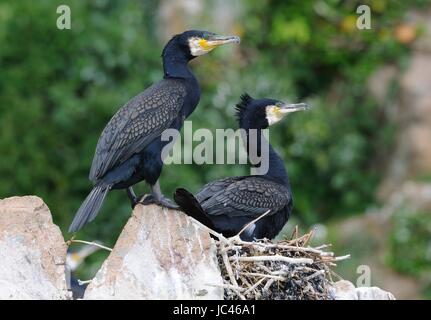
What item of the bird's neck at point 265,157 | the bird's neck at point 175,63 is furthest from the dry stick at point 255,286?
the bird's neck at point 265,157

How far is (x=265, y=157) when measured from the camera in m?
9.32

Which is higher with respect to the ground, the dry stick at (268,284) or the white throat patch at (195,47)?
the white throat patch at (195,47)

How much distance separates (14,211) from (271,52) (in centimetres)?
1032

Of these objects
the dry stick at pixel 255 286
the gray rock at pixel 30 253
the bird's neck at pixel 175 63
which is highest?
the bird's neck at pixel 175 63

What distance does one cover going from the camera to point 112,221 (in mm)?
14672

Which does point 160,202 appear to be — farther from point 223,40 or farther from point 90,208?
point 223,40

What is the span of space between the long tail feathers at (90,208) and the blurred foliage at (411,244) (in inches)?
303

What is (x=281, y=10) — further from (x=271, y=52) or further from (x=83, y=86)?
(x=83, y=86)

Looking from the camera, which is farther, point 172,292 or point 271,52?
point 271,52

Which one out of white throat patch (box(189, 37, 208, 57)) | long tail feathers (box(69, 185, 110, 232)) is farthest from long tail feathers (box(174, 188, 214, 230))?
white throat patch (box(189, 37, 208, 57))

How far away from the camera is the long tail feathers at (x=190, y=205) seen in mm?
7487

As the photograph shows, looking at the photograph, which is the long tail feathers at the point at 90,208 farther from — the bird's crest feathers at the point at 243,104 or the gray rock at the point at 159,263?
the bird's crest feathers at the point at 243,104

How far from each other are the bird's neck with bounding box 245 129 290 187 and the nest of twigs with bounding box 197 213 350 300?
1.23 m

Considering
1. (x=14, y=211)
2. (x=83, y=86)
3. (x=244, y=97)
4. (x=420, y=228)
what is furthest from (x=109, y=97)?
(x=14, y=211)
